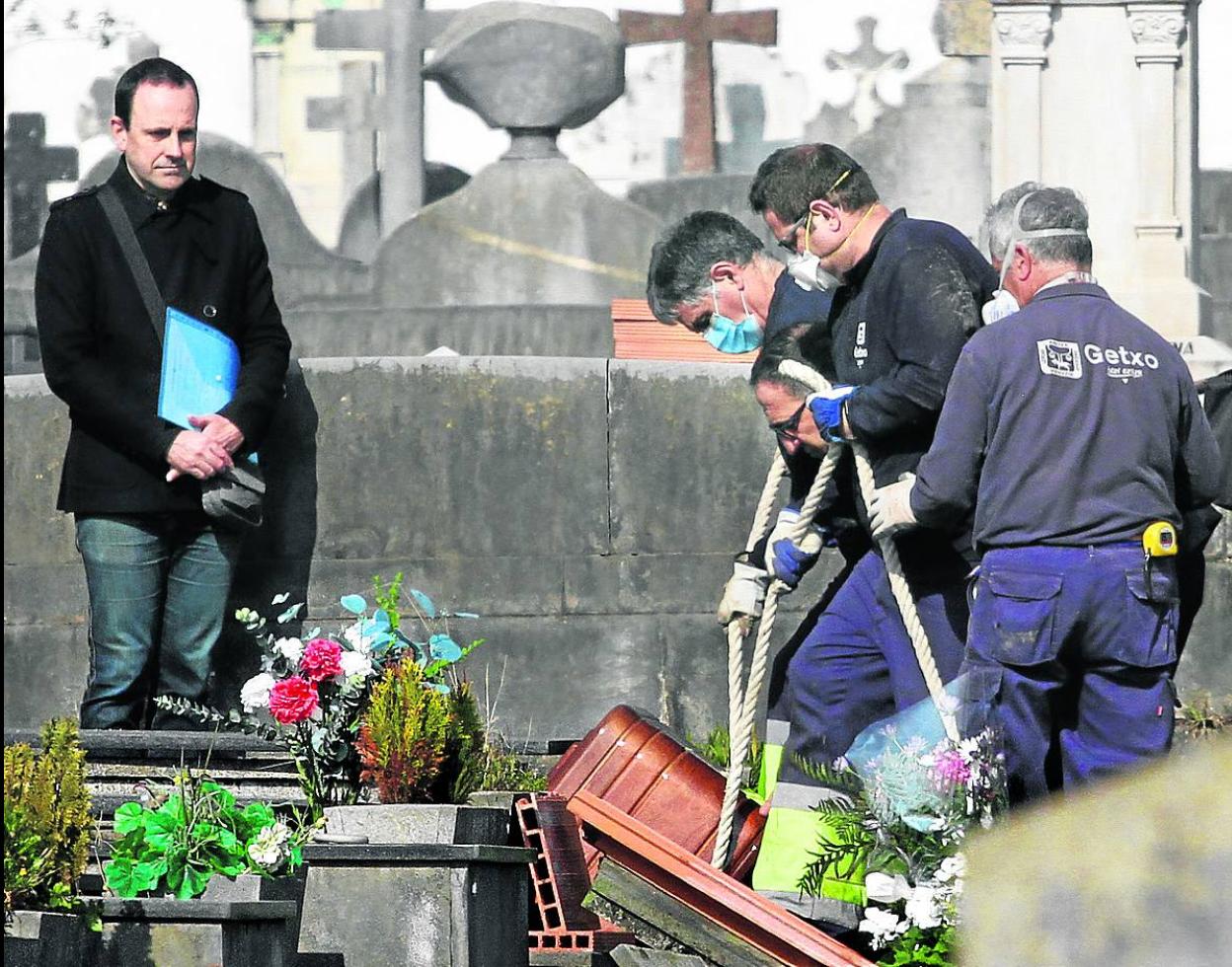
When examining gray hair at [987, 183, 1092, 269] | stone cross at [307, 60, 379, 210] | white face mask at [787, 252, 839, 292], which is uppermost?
stone cross at [307, 60, 379, 210]

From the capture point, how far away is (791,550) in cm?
662

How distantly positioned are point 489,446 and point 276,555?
732 mm

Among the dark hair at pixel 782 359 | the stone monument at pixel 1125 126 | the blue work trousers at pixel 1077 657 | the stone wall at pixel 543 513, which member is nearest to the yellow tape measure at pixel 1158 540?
the blue work trousers at pixel 1077 657

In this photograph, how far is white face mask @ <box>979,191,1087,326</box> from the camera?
19.0 ft

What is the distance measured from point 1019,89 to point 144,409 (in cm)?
347

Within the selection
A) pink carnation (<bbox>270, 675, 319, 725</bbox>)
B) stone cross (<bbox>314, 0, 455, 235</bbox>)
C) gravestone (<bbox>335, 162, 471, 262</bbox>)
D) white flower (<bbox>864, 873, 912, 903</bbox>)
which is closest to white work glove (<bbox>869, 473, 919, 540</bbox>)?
white flower (<bbox>864, 873, 912, 903</bbox>)

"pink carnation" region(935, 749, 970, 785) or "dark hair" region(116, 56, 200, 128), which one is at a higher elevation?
"dark hair" region(116, 56, 200, 128)

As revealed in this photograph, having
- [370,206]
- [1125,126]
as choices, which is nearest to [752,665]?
[1125,126]

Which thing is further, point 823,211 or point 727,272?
point 727,272

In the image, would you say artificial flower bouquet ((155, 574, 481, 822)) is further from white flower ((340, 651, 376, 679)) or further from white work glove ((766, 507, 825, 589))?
white work glove ((766, 507, 825, 589))

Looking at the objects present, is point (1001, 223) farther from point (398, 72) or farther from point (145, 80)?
point (398, 72)

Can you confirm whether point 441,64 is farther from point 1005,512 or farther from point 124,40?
point 1005,512

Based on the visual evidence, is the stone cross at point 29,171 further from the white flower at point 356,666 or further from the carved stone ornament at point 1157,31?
the white flower at point 356,666

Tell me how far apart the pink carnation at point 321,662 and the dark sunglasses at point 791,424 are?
1.29 metres
